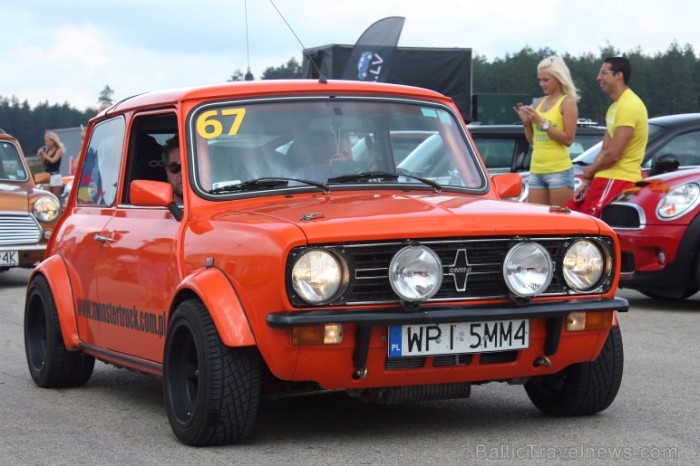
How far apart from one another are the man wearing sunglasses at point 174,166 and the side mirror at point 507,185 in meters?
1.56

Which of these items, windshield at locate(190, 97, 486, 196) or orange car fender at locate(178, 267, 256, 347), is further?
windshield at locate(190, 97, 486, 196)

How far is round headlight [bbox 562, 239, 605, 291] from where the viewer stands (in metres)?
5.36

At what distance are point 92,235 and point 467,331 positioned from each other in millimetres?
2539

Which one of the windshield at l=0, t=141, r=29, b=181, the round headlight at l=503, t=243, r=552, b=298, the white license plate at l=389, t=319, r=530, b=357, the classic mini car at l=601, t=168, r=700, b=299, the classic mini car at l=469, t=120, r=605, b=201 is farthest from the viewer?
the windshield at l=0, t=141, r=29, b=181

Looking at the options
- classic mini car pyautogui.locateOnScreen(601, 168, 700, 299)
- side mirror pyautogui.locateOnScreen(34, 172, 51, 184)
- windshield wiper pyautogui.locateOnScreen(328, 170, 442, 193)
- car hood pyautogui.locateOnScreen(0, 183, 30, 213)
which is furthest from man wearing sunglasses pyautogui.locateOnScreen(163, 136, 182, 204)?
side mirror pyautogui.locateOnScreen(34, 172, 51, 184)

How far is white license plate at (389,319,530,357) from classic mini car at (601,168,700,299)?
5.25m

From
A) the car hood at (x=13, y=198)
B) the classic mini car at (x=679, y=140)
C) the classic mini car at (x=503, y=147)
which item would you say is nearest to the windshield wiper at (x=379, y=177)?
the classic mini car at (x=679, y=140)

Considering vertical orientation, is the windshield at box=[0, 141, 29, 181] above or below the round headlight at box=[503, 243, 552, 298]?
below

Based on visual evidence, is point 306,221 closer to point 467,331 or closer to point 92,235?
point 467,331

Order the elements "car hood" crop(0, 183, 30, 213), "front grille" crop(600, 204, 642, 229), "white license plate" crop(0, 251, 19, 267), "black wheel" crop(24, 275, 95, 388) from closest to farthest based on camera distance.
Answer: "black wheel" crop(24, 275, 95, 388)
"front grille" crop(600, 204, 642, 229)
"white license plate" crop(0, 251, 19, 267)
"car hood" crop(0, 183, 30, 213)

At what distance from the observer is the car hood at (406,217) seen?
16.4 feet

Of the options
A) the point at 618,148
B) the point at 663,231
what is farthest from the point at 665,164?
the point at 663,231

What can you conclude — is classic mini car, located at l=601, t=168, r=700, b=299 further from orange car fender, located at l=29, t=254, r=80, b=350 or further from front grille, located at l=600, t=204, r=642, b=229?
orange car fender, located at l=29, t=254, r=80, b=350

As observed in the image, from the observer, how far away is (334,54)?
27.5 m
